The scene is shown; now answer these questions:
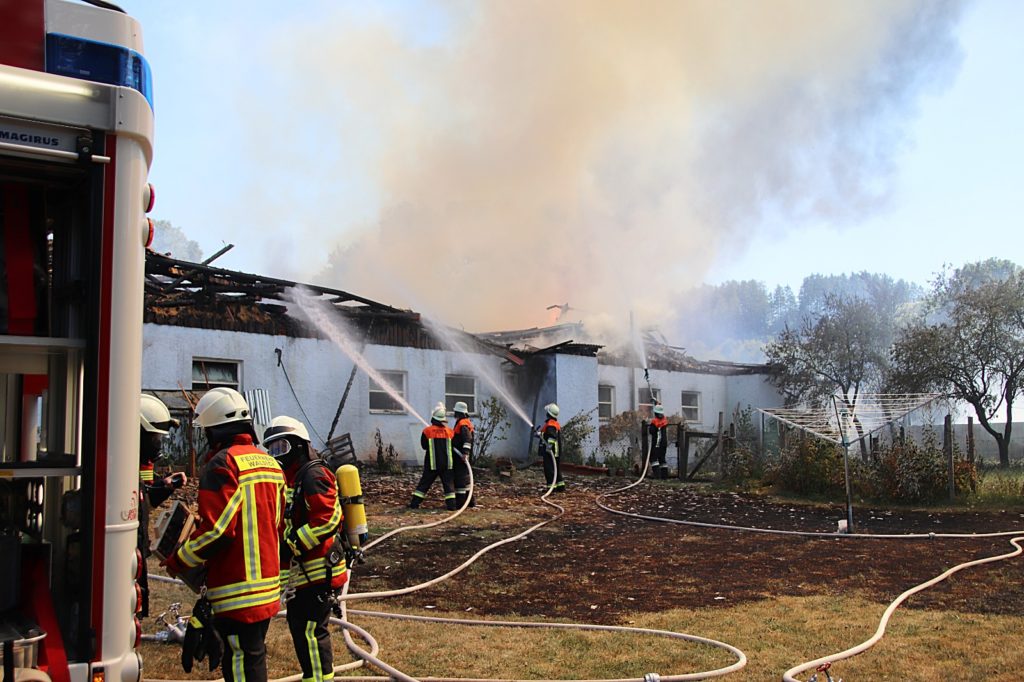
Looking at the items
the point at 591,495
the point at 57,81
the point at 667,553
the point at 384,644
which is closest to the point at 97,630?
the point at 57,81

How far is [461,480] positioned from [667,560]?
4971 mm

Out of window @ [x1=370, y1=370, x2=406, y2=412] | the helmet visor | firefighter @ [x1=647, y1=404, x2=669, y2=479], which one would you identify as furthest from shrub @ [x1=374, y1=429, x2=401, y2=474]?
the helmet visor

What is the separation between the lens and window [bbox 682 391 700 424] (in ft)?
90.2

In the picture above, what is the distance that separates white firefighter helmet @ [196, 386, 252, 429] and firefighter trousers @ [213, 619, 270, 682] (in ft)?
2.90

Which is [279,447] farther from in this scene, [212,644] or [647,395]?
[647,395]

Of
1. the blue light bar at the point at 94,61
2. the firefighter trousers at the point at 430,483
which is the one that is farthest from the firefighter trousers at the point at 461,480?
the blue light bar at the point at 94,61

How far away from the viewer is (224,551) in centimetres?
381

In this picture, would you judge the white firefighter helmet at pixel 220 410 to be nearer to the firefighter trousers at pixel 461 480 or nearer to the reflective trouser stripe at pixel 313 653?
the reflective trouser stripe at pixel 313 653

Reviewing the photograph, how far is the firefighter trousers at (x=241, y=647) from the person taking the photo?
3.84 m

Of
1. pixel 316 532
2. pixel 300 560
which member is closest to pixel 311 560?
pixel 300 560

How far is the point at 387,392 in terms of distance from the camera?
1970cm

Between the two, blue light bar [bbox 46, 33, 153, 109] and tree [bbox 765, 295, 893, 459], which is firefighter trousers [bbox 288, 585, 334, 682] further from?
tree [bbox 765, 295, 893, 459]

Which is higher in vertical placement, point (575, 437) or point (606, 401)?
point (606, 401)

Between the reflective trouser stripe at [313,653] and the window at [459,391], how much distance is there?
16453 millimetres
